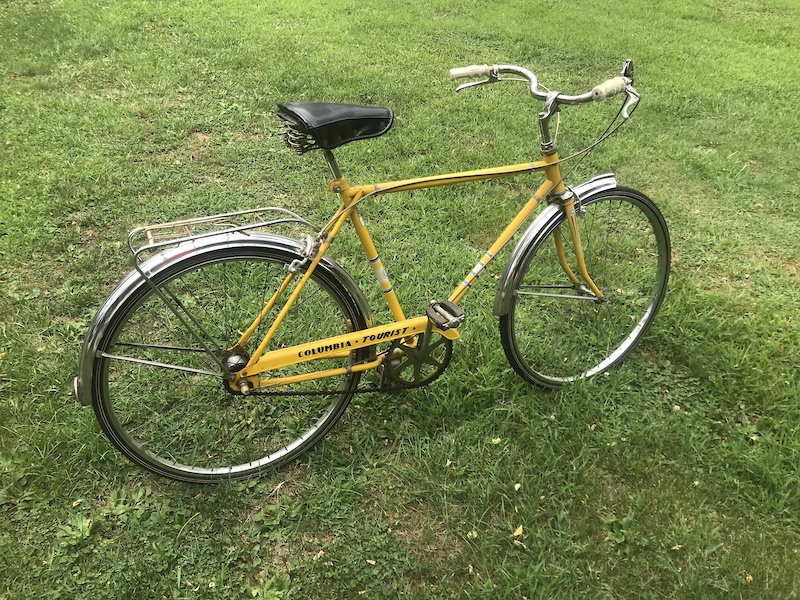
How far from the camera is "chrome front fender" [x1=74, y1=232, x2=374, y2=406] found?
201cm

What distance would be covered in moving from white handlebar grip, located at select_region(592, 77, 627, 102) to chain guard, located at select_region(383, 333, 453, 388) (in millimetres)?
1176

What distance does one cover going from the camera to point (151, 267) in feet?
6.60

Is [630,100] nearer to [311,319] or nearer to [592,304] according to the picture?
[592,304]

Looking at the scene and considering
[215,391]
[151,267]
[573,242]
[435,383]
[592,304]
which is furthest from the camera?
[592,304]

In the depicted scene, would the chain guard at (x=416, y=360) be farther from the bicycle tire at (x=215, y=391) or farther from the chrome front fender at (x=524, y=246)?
the chrome front fender at (x=524, y=246)

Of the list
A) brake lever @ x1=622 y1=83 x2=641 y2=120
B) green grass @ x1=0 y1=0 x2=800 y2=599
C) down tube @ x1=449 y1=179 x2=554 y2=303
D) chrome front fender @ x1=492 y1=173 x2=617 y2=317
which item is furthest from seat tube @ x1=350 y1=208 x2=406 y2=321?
brake lever @ x1=622 y1=83 x2=641 y2=120

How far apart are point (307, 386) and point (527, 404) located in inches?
44.8

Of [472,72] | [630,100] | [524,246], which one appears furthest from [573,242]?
[472,72]

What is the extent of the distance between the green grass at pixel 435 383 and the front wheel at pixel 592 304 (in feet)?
0.49

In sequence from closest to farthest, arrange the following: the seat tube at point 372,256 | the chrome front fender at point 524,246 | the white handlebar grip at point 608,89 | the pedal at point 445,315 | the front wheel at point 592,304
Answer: the white handlebar grip at point 608,89
the seat tube at point 372,256
the pedal at point 445,315
the chrome front fender at point 524,246
the front wheel at point 592,304

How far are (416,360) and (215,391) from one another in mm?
1057

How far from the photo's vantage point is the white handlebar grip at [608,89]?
2.12 m

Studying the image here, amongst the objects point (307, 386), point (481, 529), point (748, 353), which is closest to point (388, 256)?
point (307, 386)

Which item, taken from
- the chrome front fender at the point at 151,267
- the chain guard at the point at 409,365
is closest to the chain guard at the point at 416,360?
the chain guard at the point at 409,365
